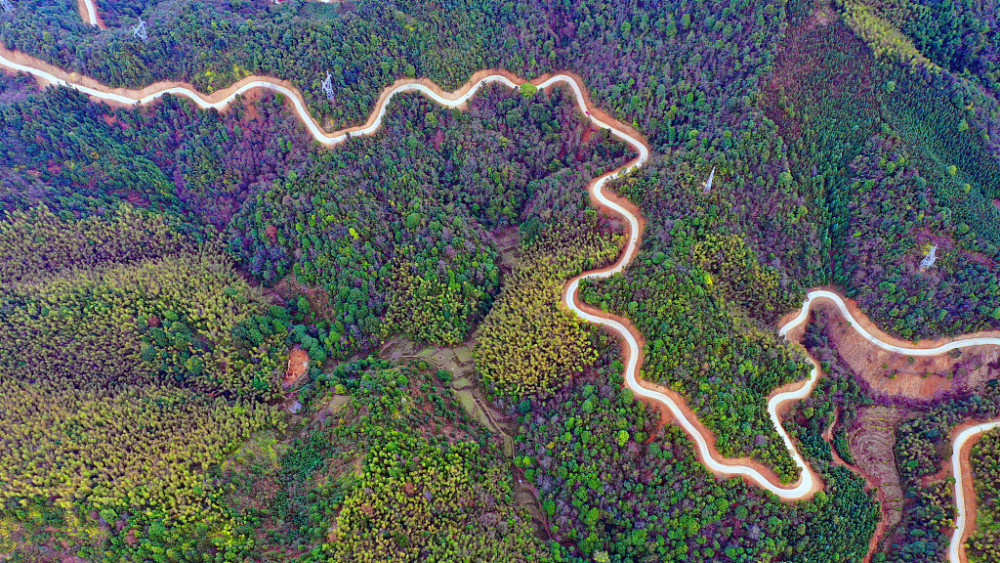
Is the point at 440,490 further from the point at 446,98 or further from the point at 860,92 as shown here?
the point at 860,92

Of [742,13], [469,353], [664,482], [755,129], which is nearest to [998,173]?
[755,129]

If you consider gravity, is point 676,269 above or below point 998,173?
below

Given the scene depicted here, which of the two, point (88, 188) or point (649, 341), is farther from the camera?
point (88, 188)

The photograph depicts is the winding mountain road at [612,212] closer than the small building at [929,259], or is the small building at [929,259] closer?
the winding mountain road at [612,212]

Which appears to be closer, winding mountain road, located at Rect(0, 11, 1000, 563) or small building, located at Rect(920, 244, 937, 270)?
winding mountain road, located at Rect(0, 11, 1000, 563)

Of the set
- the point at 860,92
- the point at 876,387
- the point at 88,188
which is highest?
the point at 860,92

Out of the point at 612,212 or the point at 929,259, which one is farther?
the point at 612,212

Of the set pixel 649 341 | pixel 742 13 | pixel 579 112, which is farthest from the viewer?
pixel 579 112

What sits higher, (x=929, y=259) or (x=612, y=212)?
(x=612, y=212)
